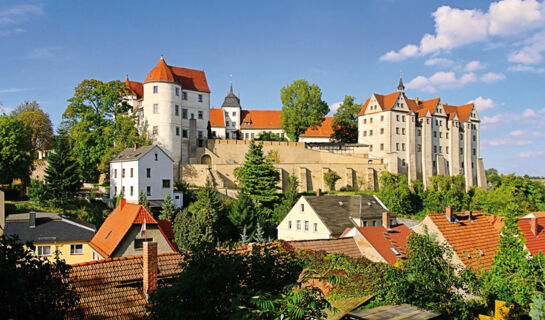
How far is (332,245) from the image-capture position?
21.5 m

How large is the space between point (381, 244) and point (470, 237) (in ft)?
14.8

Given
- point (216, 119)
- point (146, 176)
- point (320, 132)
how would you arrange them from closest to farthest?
point (146, 176)
point (216, 119)
point (320, 132)

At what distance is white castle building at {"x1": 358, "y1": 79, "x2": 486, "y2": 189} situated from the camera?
64.6 metres

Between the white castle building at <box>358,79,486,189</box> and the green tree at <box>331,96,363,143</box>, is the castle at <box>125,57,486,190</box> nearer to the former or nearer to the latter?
the white castle building at <box>358,79,486,189</box>

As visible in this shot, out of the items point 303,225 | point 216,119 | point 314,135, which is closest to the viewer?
point 303,225

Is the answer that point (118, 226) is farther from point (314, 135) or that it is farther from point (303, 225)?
point (314, 135)

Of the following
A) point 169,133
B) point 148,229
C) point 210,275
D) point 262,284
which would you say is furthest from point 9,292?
point 169,133

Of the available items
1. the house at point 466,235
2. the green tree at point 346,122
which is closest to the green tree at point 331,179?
the green tree at point 346,122

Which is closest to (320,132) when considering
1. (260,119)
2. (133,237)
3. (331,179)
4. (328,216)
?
(260,119)

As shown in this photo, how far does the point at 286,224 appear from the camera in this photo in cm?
3806

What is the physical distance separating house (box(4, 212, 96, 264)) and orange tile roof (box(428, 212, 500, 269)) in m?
20.5

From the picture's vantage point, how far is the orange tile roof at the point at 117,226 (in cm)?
2238

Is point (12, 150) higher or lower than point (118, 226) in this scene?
higher

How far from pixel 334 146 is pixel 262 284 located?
5908 cm
